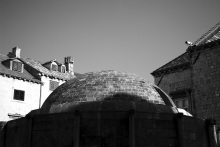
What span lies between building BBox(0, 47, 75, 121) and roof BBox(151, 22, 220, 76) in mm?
14402

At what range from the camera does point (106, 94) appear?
1353cm

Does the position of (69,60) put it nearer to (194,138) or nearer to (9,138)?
(9,138)

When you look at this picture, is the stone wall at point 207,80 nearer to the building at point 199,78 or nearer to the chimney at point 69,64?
the building at point 199,78

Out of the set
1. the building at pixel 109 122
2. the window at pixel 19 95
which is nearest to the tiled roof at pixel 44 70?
the window at pixel 19 95

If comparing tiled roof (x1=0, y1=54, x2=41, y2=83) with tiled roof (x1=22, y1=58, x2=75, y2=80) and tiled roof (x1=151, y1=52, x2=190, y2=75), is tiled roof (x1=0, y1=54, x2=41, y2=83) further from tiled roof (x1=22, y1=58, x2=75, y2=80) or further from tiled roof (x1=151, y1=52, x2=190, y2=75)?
tiled roof (x1=151, y1=52, x2=190, y2=75)

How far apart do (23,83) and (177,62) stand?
17993 mm

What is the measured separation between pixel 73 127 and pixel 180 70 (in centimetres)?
1696

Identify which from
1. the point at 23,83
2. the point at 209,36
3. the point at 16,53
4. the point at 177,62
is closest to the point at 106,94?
the point at 209,36

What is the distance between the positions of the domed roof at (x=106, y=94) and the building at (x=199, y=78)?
29.7 ft

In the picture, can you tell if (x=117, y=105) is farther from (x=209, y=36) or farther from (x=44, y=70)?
(x=44, y=70)

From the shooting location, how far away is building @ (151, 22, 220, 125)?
22547 mm

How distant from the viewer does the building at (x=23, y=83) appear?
31250 millimetres

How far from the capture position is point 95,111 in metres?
11.8

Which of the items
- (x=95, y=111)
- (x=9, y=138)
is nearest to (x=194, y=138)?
(x=95, y=111)
